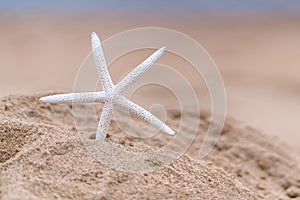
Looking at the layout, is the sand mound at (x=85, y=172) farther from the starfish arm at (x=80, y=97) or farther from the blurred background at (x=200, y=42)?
the blurred background at (x=200, y=42)

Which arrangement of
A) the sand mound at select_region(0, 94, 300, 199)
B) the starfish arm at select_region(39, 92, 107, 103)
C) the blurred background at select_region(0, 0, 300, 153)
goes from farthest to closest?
the blurred background at select_region(0, 0, 300, 153), the starfish arm at select_region(39, 92, 107, 103), the sand mound at select_region(0, 94, 300, 199)

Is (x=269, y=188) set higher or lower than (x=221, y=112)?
lower

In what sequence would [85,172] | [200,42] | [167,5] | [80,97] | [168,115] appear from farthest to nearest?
[167,5] < [200,42] < [168,115] < [80,97] < [85,172]

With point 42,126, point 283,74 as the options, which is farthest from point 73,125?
point 283,74

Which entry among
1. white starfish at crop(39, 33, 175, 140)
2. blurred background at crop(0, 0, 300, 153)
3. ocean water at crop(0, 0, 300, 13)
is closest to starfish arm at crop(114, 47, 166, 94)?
white starfish at crop(39, 33, 175, 140)

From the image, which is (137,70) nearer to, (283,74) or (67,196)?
(67,196)

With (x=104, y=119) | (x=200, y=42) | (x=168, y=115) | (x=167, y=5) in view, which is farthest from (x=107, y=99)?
(x=167, y=5)

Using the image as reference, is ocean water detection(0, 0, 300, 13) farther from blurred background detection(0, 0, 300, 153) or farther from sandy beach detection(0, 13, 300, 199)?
sandy beach detection(0, 13, 300, 199)

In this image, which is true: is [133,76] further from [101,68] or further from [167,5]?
[167,5]
